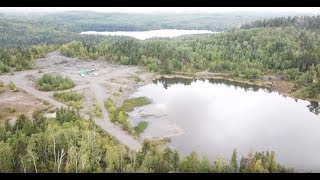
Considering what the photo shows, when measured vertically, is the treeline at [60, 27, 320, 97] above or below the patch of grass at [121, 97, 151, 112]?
above

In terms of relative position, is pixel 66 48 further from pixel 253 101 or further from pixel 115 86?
pixel 253 101

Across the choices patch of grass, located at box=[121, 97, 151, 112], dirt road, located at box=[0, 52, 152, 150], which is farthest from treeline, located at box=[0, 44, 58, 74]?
patch of grass, located at box=[121, 97, 151, 112]

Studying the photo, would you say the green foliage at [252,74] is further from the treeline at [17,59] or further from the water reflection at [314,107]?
the treeline at [17,59]

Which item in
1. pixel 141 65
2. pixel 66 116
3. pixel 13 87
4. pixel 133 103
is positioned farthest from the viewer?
pixel 141 65

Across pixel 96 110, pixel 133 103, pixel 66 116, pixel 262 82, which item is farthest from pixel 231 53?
pixel 66 116

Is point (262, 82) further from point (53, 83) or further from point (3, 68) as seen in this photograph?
point (3, 68)

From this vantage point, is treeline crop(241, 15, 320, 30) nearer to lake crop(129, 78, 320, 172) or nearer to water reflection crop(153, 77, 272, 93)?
water reflection crop(153, 77, 272, 93)
